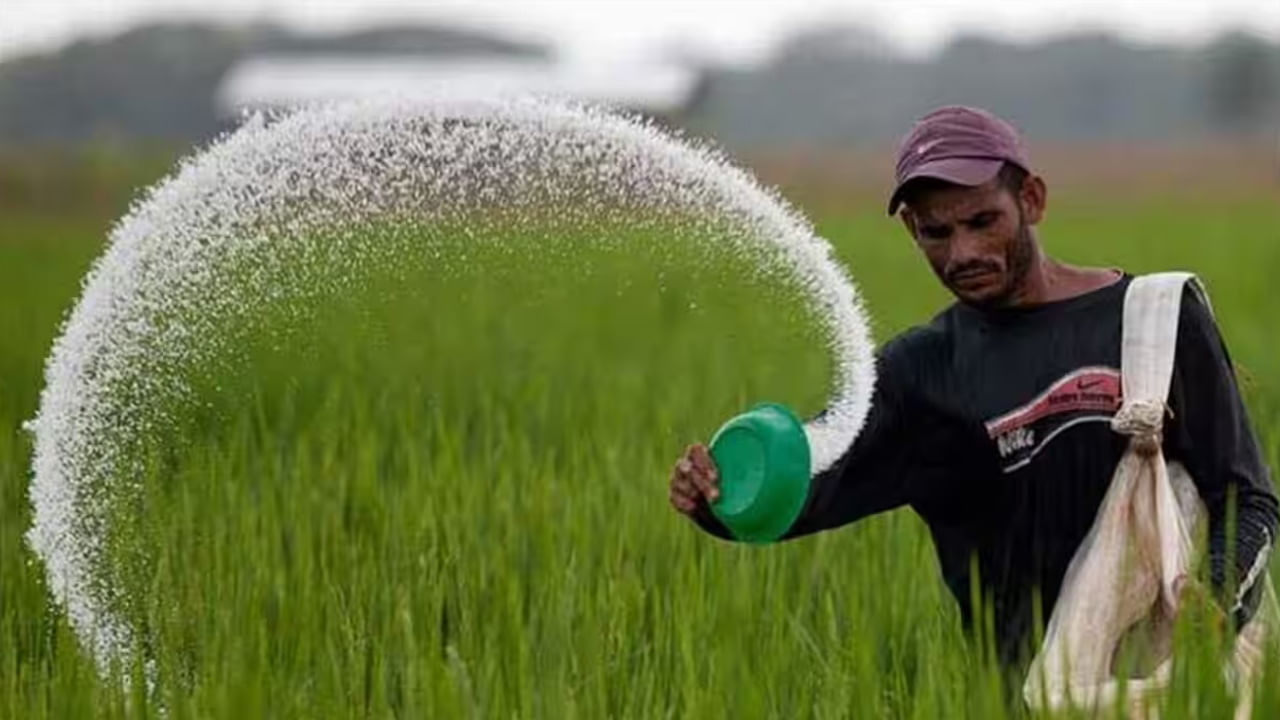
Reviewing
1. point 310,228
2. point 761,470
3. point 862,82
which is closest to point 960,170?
point 761,470

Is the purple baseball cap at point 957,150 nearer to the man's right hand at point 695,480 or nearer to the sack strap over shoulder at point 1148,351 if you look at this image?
the sack strap over shoulder at point 1148,351

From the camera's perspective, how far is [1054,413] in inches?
92.4

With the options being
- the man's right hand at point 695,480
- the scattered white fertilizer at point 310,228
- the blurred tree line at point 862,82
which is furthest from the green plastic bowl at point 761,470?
the blurred tree line at point 862,82

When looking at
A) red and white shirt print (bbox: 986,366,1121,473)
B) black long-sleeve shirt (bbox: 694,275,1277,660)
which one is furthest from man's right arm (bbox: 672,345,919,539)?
red and white shirt print (bbox: 986,366,1121,473)

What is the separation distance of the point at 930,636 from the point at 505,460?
1350 millimetres

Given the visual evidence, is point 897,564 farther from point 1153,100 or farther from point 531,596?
point 1153,100

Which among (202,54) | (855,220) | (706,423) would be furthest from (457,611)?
(202,54)

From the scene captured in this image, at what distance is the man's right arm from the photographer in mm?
2418

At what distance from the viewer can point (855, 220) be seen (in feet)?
55.1

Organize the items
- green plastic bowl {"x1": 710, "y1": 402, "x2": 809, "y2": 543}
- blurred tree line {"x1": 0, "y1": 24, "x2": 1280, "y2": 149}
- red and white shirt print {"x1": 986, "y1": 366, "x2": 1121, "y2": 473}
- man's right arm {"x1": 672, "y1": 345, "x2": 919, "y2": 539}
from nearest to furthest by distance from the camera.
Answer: green plastic bowl {"x1": 710, "y1": 402, "x2": 809, "y2": 543}, red and white shirt print {"x1": 986, "y1": 366, "x2": 1121, "y2": 473}, man's right arm {"x1": 672, "y1": 345, "x2": 919, "y2": 539}, blurred tree line {"x1": 0, "y1": 24, "x2": 1280, "y2": 149}

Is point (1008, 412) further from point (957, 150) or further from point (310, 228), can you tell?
point (310, 228)

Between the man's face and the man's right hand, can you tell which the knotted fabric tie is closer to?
the man's face

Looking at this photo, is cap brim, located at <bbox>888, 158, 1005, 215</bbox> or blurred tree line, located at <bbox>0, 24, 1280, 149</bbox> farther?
blurred tree line, located at <bbox>0, 24, 1280, 149</bbox>

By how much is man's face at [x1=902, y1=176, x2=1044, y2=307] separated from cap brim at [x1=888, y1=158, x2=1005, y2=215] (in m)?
0.01
